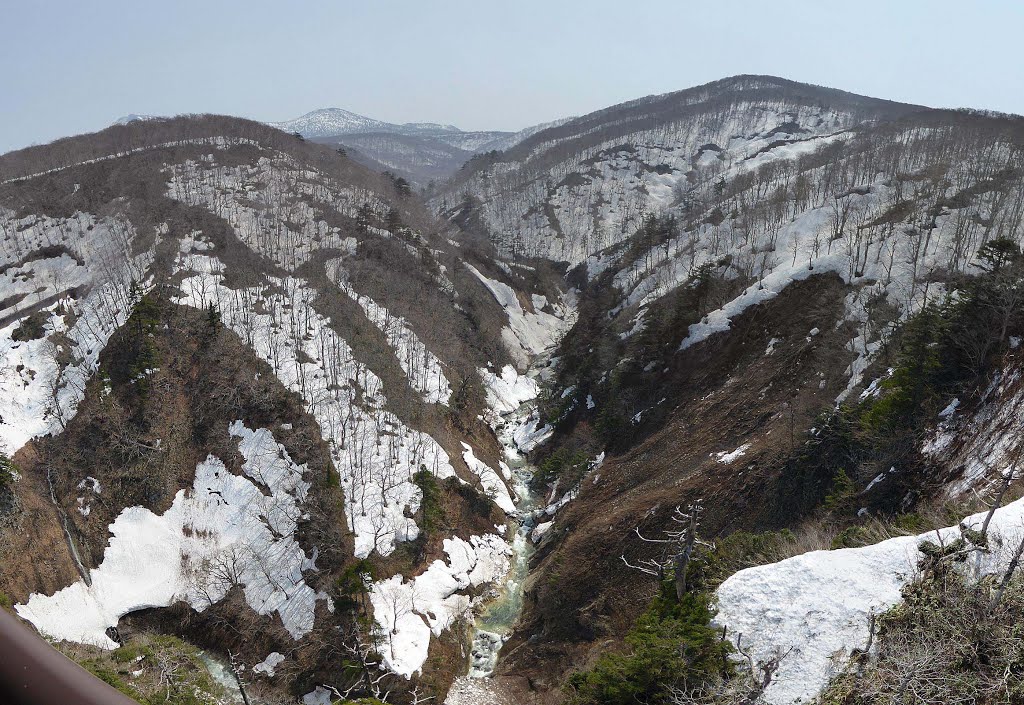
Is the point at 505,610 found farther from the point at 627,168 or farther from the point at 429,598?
the point at 627,168

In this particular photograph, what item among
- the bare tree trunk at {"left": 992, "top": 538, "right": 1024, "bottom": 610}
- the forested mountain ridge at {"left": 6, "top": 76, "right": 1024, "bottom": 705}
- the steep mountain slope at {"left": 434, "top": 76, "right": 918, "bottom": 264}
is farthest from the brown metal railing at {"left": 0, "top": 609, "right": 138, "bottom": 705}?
the steep mountain slope at {"left": 434, "top": 76, "right": 918, "bottom": 264}

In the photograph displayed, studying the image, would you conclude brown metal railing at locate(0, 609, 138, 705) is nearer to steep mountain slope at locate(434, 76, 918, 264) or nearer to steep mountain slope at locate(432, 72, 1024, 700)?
steep mountain slope at locate(432, 72, 1024, 700)

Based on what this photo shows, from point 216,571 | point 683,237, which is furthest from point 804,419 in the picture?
point 683,237

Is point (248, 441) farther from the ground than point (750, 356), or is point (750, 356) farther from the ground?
point (750, 356)

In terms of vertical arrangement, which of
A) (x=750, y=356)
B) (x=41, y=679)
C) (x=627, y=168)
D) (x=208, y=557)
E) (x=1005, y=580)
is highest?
(x=627, y=168)

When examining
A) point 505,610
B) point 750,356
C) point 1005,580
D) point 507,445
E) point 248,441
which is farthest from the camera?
point 507,445

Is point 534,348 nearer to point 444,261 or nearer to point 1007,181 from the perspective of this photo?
point 444,261

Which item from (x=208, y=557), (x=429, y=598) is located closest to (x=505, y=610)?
(x=429, y=598)
